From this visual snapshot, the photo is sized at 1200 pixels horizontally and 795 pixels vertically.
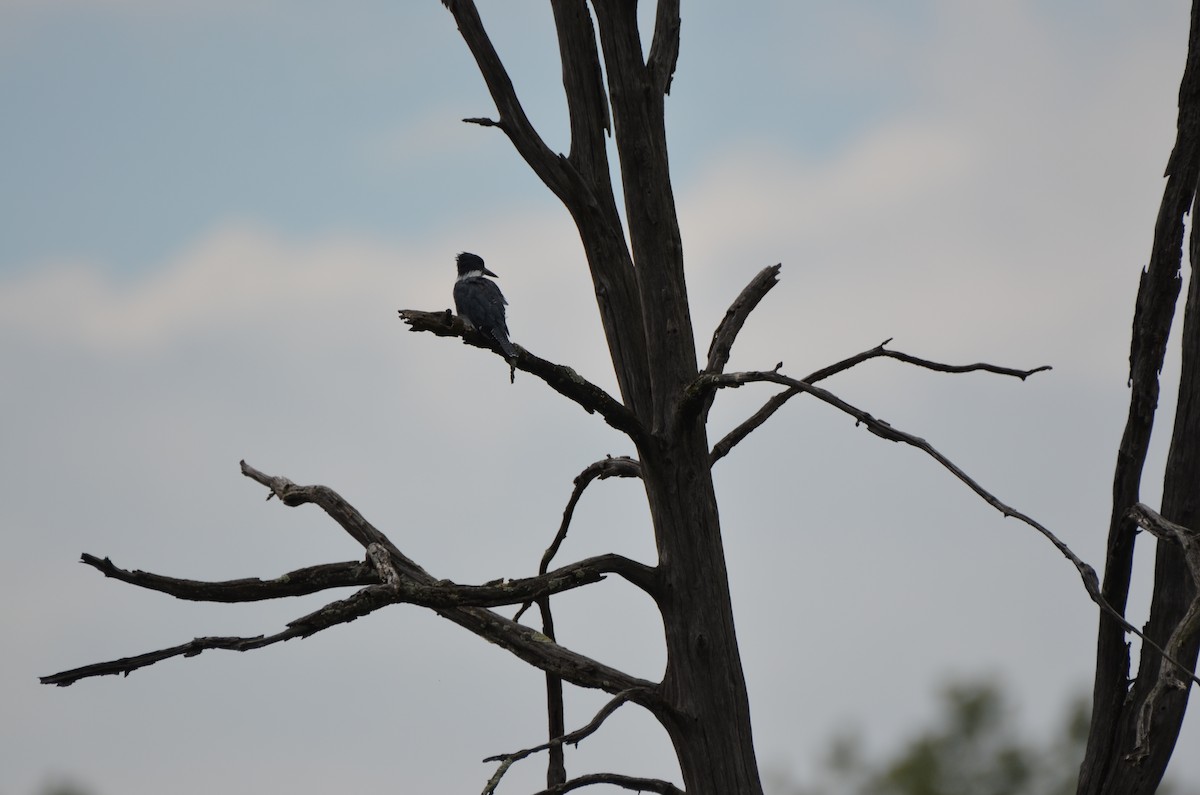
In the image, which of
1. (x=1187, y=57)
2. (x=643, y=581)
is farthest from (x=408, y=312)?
(x=1187, y=57)

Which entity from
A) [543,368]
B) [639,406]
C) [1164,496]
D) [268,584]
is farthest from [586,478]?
[1164,496]

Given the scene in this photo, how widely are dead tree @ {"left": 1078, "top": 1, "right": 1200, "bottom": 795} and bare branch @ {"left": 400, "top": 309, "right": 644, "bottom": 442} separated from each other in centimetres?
261

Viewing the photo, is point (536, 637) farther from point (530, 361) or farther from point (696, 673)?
point (530, 361)

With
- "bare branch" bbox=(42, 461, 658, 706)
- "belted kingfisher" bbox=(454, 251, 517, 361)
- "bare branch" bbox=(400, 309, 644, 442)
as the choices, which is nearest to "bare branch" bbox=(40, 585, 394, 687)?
"bare branch" bbox=(42, 461, 658, 706)

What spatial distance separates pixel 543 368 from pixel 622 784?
7.70 ft

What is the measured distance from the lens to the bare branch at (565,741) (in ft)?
18.5

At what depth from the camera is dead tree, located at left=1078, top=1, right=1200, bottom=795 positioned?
6.18 meters

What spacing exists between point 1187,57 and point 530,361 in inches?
147

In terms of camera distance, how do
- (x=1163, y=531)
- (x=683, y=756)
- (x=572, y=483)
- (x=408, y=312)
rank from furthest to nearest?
(x=572, y=483) → (x=683, y=756) → (x=408, y=312) → (x=1163, y=531)

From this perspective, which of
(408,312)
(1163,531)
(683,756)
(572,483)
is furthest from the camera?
(572,483)

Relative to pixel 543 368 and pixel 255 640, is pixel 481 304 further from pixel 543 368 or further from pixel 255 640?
pixel 255 640

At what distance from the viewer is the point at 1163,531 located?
18.9 ft

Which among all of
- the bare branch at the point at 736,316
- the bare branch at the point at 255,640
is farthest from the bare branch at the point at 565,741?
the bare branch at the point at 736,316

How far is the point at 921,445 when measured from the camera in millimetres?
5480
